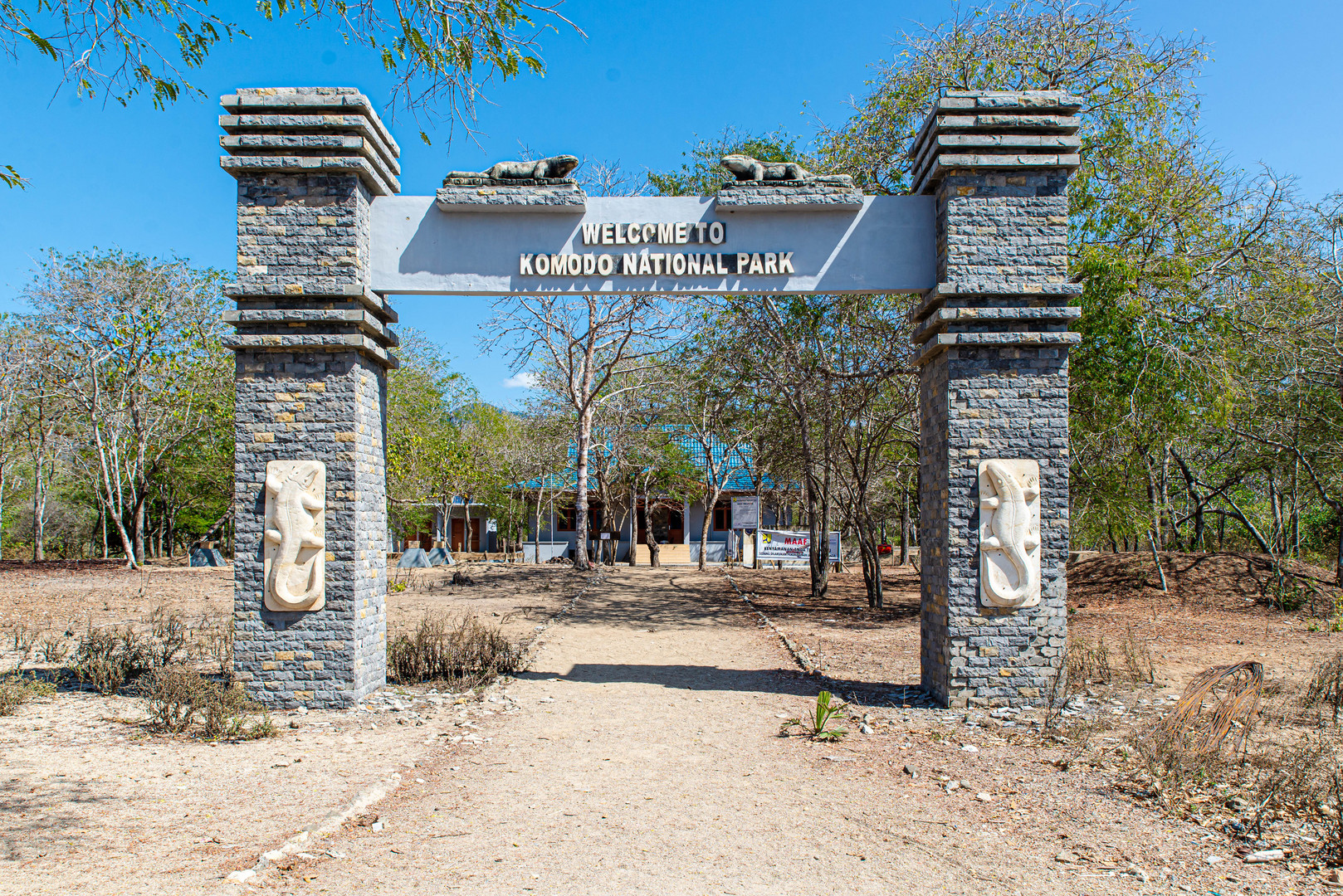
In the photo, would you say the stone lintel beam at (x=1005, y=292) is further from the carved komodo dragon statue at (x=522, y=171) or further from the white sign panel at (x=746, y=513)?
the white sign panel at (x=746, y=513)

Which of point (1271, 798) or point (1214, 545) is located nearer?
point (1271, 798)

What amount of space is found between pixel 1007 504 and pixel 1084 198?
25.8 ft

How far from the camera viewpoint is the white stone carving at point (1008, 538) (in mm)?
7500

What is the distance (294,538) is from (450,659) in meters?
2.22

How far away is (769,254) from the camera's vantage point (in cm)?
823

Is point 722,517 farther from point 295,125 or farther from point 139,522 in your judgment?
point 295,125

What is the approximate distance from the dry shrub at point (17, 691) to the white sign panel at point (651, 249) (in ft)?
16.2

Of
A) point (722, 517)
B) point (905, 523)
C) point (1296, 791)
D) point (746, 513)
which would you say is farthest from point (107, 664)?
point (722, 517)

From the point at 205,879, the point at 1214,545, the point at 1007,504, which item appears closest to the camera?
the point at 205,879

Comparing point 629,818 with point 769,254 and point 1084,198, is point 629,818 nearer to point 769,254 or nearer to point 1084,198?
point 769,254

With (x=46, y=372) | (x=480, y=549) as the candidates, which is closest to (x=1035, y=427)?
(x=46, y=372)

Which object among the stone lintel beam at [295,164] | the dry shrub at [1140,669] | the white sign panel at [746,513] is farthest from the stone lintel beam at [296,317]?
the white sign panel at [746,513]

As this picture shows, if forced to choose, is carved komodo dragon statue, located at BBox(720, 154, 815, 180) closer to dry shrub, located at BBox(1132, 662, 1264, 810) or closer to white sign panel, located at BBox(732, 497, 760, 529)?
dry shrub, located at BBox(1132, 662, 1264, 810)

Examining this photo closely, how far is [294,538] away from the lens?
757 cm
